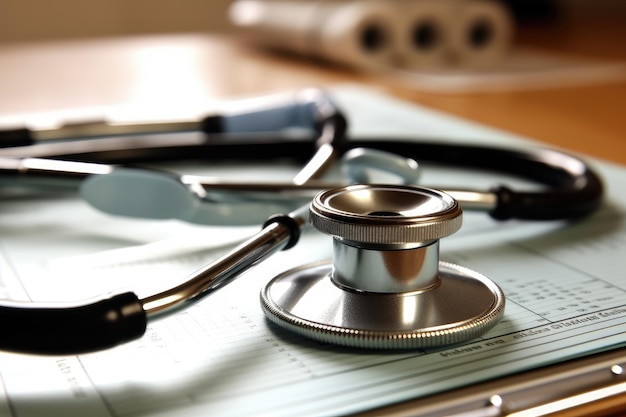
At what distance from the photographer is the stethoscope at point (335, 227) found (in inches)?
16.5

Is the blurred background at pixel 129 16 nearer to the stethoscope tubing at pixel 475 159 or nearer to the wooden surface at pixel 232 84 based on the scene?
the wooden surface at pixel 232 84

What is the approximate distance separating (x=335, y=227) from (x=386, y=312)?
51mm

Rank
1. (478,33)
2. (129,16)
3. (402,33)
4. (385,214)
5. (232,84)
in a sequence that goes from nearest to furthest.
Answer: (385,214)
(232,84)
(402,33)
(478,33)
(129,16)

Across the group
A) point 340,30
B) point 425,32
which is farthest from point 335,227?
point 425,32

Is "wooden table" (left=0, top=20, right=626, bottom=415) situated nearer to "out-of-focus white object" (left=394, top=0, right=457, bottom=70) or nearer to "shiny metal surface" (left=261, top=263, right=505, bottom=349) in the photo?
"out-of-focus white object" (left=394, top=0, right=457, bottom=70)

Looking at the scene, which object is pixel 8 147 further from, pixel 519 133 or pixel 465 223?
pixel 519 133

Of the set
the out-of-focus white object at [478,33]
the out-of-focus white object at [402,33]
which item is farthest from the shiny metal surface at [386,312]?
the out-of-focus white object at [478,33]

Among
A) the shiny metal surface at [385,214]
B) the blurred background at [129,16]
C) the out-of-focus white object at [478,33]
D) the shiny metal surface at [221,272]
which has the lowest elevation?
the blurred background at [129,16]

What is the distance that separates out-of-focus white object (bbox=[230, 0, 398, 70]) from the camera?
5.44 feet

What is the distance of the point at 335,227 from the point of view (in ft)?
1.55

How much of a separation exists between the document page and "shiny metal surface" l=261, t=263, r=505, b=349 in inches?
0.4

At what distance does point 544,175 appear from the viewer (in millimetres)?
839

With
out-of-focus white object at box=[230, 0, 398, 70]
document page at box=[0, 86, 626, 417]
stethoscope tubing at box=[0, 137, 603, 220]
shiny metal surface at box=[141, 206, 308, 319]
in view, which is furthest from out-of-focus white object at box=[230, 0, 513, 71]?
shiny metal surface at box=[141, 206, 308, 319]

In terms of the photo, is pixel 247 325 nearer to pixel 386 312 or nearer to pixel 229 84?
pixel 386 312
